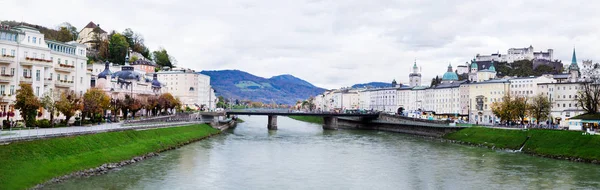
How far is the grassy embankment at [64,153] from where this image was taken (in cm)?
3153

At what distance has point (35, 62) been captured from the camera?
55656 mm

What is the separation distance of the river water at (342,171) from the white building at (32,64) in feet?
51.7

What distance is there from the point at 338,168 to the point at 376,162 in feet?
18.6

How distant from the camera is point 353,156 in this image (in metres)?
57.0

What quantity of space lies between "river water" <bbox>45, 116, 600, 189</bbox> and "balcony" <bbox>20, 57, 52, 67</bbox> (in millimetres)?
16208

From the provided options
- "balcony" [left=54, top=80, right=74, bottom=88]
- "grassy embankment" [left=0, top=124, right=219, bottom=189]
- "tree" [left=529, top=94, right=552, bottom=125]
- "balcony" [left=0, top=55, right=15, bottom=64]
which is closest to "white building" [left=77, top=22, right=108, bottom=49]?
"balcony" [left=54, top=80, right=74, bottom=88]

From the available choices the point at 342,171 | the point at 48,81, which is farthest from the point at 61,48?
the point at 342,171

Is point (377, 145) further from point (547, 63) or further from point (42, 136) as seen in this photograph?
point (547, 63)

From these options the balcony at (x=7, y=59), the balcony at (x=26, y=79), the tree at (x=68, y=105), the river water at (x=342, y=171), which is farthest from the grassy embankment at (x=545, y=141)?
the balcony at (x=7, y=59)

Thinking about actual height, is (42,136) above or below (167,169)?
above

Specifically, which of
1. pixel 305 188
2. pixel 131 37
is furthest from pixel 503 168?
pixel 131 37

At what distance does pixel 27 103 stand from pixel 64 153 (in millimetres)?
13588

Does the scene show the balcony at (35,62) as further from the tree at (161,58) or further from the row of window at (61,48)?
the tree at (161,58)

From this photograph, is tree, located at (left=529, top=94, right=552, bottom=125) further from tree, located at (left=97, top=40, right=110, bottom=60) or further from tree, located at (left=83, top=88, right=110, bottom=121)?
tree, located at (left=97, top=40, right=110, bottom=60)
